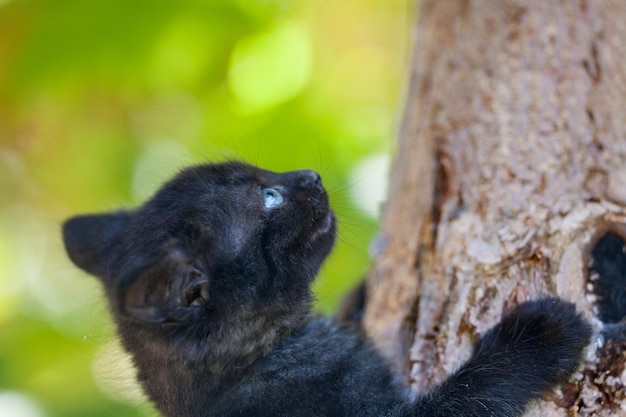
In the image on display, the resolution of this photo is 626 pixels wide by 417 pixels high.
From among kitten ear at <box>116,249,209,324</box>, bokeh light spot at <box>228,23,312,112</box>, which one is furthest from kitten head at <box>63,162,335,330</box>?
bokeh light spot at <box>228,23,312,112</box>

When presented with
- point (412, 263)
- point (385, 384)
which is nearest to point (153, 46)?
point (412, 263)

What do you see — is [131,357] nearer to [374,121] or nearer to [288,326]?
[288,326]

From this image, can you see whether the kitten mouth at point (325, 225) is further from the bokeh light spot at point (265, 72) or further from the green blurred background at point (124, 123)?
the bokeh light spot at point (265, 72)

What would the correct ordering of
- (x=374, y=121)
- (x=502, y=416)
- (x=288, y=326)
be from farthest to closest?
(x=374, y=121) → (x=288, y=326) → (x=502, y=416)

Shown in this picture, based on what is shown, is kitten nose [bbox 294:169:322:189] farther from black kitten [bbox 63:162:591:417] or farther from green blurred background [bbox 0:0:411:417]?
green blurred background [bbox 0:0:411:417]

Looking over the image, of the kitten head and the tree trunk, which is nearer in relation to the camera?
the kitten head

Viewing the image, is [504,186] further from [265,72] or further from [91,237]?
[265,72]

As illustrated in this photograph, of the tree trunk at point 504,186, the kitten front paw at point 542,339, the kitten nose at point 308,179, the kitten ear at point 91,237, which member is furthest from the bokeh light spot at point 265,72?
the kitten front paw at point 542,339
